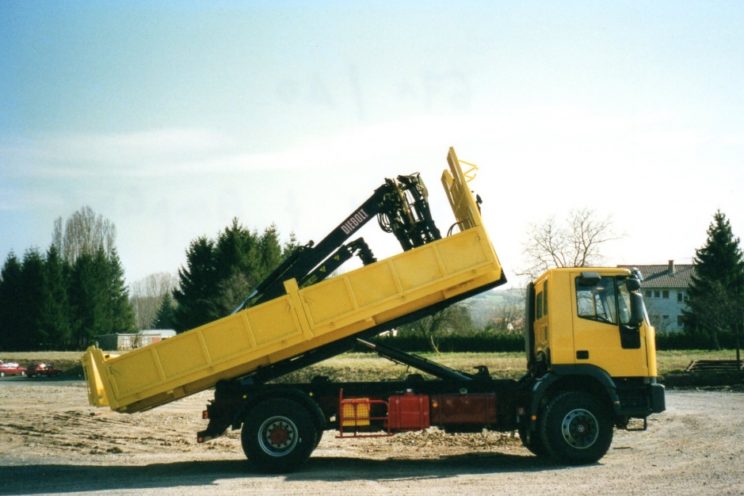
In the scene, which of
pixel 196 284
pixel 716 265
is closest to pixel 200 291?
pixel 196 284

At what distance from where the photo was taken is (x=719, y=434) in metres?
16.4

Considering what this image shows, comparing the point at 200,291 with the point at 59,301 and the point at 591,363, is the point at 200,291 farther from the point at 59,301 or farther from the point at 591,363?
the point at 591,363

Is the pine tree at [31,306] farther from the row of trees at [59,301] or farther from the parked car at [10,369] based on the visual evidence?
the parked car at [10,369]

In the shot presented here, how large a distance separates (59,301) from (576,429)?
6460 centimetres

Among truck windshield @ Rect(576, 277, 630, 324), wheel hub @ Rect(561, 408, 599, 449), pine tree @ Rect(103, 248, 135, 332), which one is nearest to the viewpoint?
wheel hub @ Rect(561, 408, 599, 449)

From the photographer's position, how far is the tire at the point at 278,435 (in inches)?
466

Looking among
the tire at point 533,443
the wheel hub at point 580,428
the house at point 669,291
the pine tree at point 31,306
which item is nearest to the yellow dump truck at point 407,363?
the wheel hub at point 580,428

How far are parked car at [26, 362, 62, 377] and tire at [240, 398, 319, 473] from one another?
43.6 m

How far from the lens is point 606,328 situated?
12.1 m

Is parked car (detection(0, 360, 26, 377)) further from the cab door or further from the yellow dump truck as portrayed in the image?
the cab door

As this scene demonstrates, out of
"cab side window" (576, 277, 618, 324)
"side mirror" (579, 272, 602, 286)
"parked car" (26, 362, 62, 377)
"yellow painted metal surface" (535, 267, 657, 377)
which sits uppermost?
"side mirror" (579, 272, 602, 286)

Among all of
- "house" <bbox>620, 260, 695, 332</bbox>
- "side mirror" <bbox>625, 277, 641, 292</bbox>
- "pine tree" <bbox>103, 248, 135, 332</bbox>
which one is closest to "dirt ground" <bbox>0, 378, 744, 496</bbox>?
"side mirror" <bbox>625, 277, 641, 292</bbox>

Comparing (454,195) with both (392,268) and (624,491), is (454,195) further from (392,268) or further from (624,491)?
(624,491)

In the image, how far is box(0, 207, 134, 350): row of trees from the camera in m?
66.4
